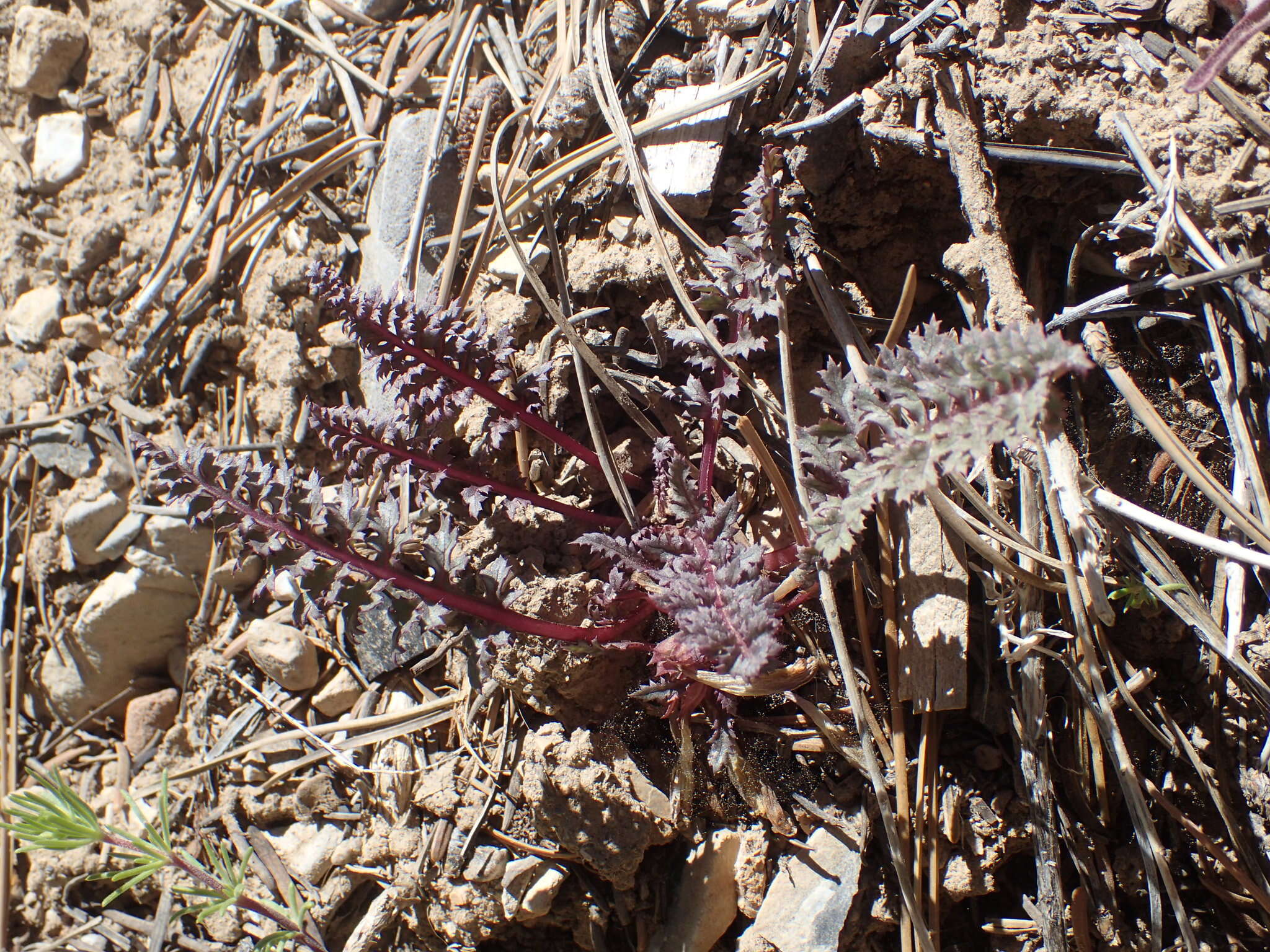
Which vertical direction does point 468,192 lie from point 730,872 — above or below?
above

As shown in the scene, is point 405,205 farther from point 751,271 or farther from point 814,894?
point 814,894

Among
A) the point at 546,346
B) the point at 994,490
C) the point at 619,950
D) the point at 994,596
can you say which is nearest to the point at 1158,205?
the point at 994,490

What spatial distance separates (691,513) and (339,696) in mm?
1295

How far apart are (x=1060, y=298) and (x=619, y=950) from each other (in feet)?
7.05

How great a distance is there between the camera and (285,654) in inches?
111

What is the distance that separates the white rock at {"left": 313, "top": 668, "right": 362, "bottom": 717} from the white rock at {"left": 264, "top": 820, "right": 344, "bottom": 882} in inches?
13.2

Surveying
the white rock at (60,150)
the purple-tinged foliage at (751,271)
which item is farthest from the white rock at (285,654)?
the white rock at (60,150)

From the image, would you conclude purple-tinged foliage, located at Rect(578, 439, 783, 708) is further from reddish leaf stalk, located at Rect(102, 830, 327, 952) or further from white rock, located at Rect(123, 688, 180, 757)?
white rock, located at Rect(123, 688, 180, 757)

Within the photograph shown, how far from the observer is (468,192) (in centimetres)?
295

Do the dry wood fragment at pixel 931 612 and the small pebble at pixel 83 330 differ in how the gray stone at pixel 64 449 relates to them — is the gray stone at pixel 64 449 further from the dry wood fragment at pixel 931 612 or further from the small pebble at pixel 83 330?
the dry wood fragment at pixel 931 612

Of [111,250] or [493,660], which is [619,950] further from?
[111,250]

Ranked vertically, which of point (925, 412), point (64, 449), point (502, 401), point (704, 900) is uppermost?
point (925, 412)

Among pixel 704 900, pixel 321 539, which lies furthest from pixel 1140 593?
pixel 321 539

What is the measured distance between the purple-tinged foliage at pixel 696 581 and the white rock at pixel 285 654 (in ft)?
3.35
